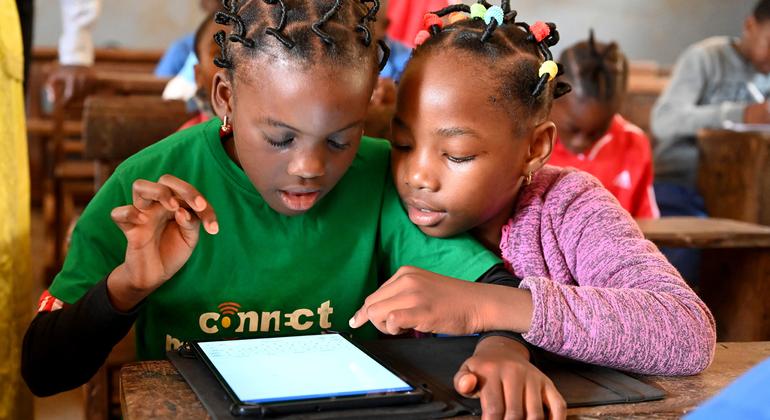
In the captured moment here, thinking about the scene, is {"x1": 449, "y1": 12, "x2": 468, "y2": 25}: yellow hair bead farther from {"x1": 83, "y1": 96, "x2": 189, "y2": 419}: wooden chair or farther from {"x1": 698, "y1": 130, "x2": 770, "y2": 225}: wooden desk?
{"x1": 698, "y1": 130, "x2": 770, "y2": 225}: wooden desk

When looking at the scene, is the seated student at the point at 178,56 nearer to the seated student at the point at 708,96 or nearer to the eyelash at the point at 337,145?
the seated student at the point at 708,96

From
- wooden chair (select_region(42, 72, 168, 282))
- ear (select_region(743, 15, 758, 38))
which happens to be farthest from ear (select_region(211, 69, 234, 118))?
ear (select_region(743, 15, 758, 38))

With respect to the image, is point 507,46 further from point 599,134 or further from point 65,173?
point 65,173

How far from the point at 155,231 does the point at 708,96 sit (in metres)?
3.49

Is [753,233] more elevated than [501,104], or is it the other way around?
[501,104]

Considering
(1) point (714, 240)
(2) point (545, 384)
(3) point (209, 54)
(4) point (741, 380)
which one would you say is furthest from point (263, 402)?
(3) point (209, 54)

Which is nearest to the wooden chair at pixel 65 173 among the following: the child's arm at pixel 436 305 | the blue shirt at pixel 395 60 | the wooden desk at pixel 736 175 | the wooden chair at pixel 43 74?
the wooden chair at pixel 43 74

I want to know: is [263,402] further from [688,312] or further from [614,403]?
[688,312]

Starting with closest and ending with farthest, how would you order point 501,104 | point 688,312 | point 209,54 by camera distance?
point 688,312 → point 501,104 → point 209,54

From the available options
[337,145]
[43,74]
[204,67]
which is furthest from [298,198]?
[43,74]

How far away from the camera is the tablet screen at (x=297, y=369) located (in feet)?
2.57

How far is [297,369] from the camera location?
0.85m

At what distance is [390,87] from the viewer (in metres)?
2.50

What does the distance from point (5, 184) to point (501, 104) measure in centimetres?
68
